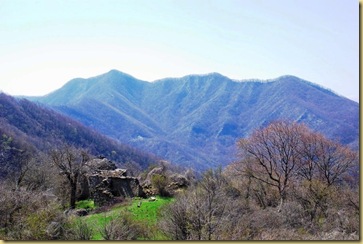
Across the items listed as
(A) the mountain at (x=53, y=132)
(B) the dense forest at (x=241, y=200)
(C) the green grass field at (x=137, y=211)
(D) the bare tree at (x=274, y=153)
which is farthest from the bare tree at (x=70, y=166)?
(A) the mountain at (x=53, y=132)

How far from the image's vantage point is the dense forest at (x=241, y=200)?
670 inches

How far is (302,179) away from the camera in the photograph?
108ft

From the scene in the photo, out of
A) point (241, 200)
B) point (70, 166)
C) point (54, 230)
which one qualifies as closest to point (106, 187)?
point (70, 166)

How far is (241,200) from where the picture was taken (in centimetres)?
2902

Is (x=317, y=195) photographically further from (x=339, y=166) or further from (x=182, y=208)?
(x=182, y=208)

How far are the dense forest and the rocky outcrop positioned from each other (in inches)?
44.0

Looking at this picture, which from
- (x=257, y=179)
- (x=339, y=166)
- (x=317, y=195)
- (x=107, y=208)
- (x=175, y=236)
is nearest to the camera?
(x=175, y=236)

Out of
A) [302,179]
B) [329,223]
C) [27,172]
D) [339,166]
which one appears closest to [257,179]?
[302,179]

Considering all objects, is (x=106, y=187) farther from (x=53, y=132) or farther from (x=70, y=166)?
(x=53, y=132)

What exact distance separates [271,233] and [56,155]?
66.2ft

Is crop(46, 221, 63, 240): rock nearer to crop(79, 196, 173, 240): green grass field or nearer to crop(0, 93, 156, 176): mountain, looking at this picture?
crop(79, 196, 173, 240): green grass field

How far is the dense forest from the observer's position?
1702cm

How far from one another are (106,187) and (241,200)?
424 inches

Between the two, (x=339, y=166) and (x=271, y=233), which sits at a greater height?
(x=339, y=166)
